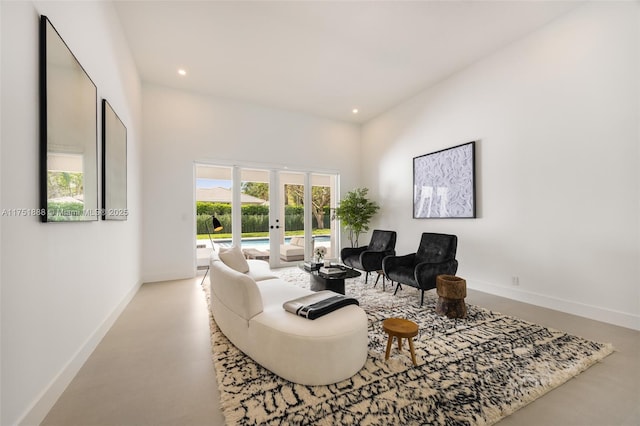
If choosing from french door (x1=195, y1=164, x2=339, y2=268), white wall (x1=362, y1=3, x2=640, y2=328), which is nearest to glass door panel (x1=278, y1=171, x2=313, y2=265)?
french door (x1=195, y1=164, x2=339, y2=268)

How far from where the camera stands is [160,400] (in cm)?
170

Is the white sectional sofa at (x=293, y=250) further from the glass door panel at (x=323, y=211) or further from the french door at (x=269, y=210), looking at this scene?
the glass door panel at (x=323, y=211)

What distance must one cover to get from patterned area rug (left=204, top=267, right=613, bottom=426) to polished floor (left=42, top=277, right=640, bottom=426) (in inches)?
3.9

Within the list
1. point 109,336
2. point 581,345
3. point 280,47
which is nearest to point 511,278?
point 581,345

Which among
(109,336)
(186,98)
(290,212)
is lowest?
(109,336)

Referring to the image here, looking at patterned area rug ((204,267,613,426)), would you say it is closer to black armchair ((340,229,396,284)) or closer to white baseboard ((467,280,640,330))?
white baseboard ((467,280,640,330))

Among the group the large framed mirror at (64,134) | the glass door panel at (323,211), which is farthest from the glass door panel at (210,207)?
the large framed mirror at (64,134)

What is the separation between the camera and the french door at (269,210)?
5.39m

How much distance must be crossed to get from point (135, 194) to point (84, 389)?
3096 mm

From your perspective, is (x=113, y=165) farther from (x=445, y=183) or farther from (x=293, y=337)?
(x=445, y=183)

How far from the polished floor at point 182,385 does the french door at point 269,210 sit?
2730 mm

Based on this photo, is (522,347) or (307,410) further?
(522,347)

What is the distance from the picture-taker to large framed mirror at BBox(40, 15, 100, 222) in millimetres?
1595

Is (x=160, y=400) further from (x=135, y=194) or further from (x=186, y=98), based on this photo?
(x=186, y=98)
